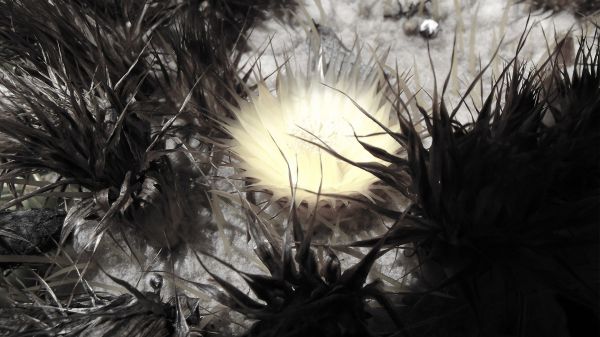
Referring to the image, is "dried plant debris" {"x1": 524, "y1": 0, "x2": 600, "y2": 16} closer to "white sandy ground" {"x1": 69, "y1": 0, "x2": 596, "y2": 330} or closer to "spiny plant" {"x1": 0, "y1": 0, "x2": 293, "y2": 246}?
"white sandy ground" {"x1": 69, "y1": 0, "x2": 596, "y2": 330}

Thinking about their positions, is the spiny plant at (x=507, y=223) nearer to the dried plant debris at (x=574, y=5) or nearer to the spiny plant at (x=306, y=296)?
the spiny plant at (x=306, y=296)

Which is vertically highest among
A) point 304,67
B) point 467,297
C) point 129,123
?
point 304,67

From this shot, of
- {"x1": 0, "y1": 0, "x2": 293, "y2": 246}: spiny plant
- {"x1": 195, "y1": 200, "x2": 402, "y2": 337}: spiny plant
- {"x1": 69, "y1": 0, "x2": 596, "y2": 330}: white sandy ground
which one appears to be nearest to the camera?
{"x1": 195, "y1": 200, "x2": 402, "y2": 337}: spiny plant

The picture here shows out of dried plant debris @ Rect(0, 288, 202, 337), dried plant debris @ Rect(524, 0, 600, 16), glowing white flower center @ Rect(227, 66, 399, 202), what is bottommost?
dried plant debris @ Rect(0, 288, 202, 337)

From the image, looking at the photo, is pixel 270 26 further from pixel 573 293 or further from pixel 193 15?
pixel 573 293

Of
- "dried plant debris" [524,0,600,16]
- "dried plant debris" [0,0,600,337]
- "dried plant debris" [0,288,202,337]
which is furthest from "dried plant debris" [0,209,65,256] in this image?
"dried plant debris" [524,0,600,16]

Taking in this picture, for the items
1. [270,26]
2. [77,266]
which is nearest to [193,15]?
[270,26]

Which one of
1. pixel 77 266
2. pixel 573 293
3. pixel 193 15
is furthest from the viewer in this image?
pixel 193 15
